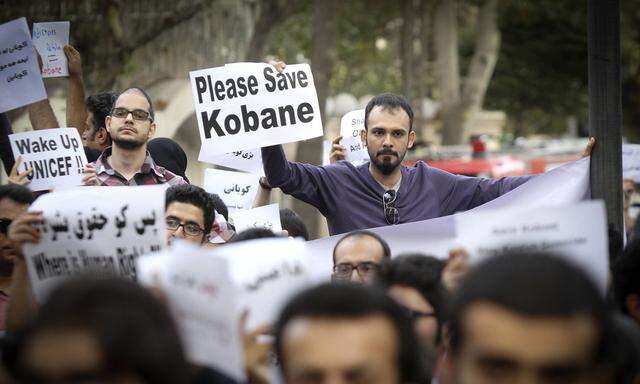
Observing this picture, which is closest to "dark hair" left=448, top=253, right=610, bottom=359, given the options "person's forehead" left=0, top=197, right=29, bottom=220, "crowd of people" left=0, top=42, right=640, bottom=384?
"crowd of people" left=0, top=42, right=640, bottom=384

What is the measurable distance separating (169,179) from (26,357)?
4.22 m

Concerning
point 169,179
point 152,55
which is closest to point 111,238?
point 169,179

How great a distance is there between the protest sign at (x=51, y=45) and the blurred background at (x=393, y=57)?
4.14m

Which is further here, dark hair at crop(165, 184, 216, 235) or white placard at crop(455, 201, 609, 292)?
dark hair at crop(165, 184, 216, 235)

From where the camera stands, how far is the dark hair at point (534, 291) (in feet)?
8.82

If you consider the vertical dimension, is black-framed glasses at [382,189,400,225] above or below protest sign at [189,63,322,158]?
below

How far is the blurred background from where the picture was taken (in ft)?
46.8

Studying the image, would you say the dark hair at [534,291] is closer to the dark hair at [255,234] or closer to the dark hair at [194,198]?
the dark hair at [255,234]

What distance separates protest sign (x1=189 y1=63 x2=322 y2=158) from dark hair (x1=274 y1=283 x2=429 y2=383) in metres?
3.83

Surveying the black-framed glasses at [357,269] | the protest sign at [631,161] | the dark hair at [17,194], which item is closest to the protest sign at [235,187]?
the protest sign at [631,161]

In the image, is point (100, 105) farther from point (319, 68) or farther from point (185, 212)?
point (319, 68)

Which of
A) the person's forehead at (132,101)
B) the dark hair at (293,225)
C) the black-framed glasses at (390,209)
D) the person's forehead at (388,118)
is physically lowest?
the dark hair at (293,225)

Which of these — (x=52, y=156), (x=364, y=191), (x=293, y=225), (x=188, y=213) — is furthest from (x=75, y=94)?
(x=188, y=213)

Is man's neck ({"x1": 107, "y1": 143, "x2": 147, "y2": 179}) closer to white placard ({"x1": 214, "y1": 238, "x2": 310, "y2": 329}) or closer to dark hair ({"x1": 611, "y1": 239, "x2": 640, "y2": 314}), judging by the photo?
dark hair ({"x1": 611, "y1": 239, "x2": 640, "y2": 314})
